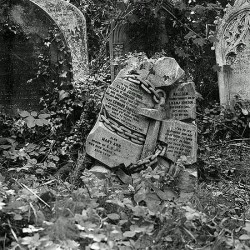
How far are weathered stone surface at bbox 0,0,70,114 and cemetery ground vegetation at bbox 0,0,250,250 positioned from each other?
0.85 ft

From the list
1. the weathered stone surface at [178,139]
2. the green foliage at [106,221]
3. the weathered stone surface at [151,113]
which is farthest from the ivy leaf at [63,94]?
the green foliage at [106,221]

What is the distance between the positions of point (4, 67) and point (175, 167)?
285 cm

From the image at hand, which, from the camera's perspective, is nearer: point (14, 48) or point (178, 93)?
point (178, 93)

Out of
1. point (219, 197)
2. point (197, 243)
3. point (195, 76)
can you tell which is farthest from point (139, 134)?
point (195, 76)

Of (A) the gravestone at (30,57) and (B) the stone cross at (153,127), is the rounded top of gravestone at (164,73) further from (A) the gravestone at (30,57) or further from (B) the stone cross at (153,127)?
(A) the gravestone at (30,57)

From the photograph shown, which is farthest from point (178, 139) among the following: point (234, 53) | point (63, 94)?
point (234, 53)

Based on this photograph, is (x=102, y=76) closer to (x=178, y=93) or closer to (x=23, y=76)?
(x=23, y=76)

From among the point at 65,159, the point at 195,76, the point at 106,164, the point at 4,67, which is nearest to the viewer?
the point at 106,164

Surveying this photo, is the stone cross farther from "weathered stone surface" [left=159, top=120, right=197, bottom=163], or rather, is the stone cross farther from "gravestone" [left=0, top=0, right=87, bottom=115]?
"gravestone" [left=0, top=0, right=87, bottom=115]

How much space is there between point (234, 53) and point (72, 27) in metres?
2.61

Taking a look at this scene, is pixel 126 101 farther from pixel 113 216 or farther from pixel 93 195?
pixel 113 216

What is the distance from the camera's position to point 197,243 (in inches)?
124

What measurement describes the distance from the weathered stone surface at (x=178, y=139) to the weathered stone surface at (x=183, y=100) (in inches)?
3.8

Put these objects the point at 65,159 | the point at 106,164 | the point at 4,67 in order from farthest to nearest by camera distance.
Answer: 1. the point at 4,67
2. the point at 65,159
3. the point at 106,164
